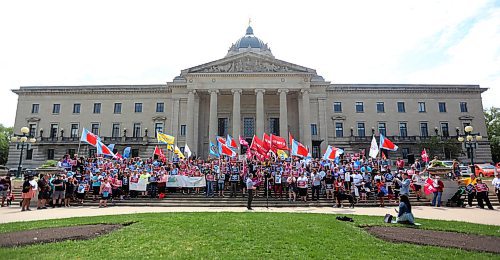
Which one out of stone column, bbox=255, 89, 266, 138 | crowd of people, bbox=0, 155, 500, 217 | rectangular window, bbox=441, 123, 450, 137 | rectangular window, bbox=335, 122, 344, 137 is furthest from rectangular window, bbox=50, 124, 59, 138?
rectangular window, bbox=441, 123, 450, 137

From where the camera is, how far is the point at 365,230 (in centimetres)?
1001

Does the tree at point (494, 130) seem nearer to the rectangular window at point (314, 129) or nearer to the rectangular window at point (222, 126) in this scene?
the rectangular window at point (314, 129)

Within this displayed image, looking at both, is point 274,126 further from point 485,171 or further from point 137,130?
point 485,171

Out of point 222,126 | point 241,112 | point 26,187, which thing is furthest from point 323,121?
point 26,187

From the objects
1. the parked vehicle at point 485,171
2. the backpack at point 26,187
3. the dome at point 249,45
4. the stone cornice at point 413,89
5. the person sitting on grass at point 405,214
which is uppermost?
the dome at point 249,45

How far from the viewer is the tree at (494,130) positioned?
6100cm

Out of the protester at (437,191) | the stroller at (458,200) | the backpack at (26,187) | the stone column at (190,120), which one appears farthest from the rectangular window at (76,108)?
the stroller at (458,200)

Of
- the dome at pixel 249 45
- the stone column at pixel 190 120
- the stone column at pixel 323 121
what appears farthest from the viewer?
the dome at pixel 249 45

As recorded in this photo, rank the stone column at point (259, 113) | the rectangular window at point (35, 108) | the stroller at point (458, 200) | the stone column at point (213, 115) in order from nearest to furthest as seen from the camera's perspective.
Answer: the stroller at point (458, 200)
the stone column at point (259, 113)
the stone column at point (213, 115)
the rectangular window at point (35, 108)

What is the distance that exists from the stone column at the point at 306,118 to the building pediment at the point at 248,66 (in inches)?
153

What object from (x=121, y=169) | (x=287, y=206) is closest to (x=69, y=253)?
(x=287, y=206)

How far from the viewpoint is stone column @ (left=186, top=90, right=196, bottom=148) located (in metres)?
47.4

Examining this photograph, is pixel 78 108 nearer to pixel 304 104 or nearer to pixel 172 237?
pixel 304 104

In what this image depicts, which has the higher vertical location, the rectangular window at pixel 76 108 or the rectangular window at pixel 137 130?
the rectangular window at pixel 76 108
